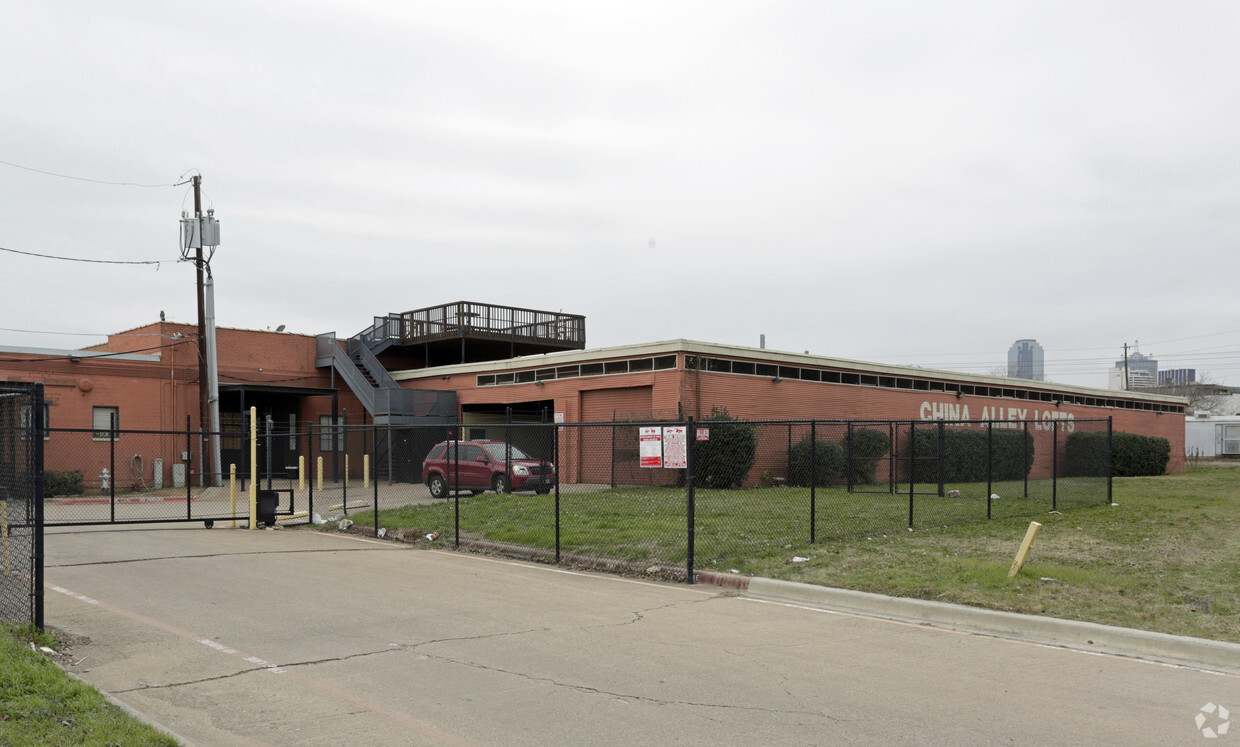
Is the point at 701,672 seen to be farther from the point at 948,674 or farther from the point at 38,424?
the point at 38,424

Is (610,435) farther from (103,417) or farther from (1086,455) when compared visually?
(103,417)

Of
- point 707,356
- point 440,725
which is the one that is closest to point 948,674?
point 440,725

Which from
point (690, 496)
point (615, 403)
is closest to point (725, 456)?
point (615, 403)

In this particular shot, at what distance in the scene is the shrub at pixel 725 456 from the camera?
24.0m

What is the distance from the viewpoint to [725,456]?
2464cm

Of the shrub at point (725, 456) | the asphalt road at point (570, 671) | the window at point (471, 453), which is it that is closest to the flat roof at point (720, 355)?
the shrub at point (725, 456)

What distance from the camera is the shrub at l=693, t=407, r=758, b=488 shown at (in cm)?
2396

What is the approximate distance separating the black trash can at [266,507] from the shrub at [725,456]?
1032 centimetres

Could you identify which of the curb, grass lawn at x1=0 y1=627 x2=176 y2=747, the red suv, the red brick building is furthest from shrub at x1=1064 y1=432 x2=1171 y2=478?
grass lawn at x1=0 y1=627 x2=176 y2=747

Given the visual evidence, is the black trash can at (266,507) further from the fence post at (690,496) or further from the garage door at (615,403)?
the garage door at (615,403)

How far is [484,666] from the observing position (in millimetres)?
7410

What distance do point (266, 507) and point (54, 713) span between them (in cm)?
1402

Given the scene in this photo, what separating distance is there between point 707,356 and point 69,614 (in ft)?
68.9

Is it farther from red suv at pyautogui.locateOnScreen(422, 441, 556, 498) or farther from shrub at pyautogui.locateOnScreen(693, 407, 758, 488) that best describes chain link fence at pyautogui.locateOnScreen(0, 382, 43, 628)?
shrub at pyautogui.locateOnScreen(693, 407, 758, 488)
